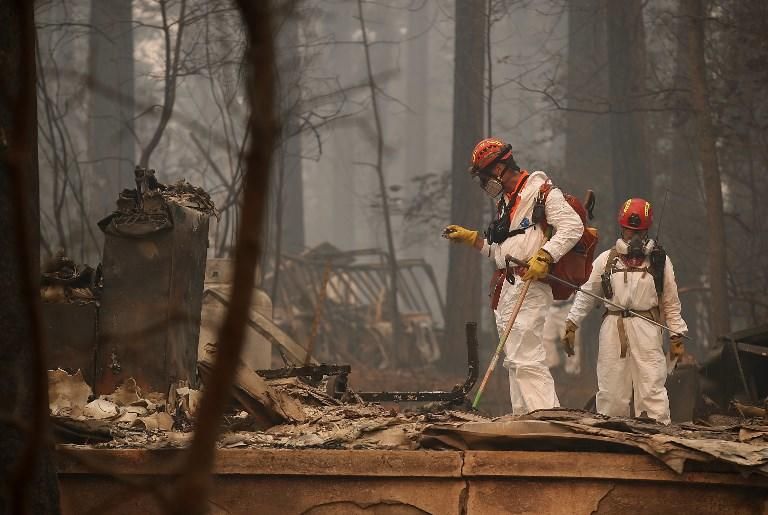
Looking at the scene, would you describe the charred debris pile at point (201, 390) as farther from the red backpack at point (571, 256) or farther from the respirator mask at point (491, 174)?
the respirator mask at point (491, 174)

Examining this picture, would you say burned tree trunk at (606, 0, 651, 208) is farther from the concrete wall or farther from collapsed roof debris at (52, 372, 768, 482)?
the concrete wall

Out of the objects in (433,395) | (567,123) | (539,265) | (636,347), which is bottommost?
(433,395)

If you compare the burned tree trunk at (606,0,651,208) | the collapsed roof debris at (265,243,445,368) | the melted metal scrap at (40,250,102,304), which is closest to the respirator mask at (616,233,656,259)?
the melted metal scrap at (40,250,102,304)

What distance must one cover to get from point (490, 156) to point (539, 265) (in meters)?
0.98

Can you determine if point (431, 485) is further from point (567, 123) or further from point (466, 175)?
point (567, 123)

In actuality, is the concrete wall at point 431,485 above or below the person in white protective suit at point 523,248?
below

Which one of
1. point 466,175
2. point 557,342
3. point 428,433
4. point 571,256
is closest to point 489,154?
point 571,256

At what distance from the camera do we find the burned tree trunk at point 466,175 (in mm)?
19812

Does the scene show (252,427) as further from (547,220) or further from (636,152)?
(636,152)

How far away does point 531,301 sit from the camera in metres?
8.91

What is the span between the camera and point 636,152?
18.6m

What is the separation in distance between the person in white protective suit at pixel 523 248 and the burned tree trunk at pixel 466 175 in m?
10.4

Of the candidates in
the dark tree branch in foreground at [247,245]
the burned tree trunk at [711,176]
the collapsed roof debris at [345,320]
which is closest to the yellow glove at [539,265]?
the burned tree trunk at [711,176]

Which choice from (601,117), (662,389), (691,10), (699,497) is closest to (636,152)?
(691,10)
